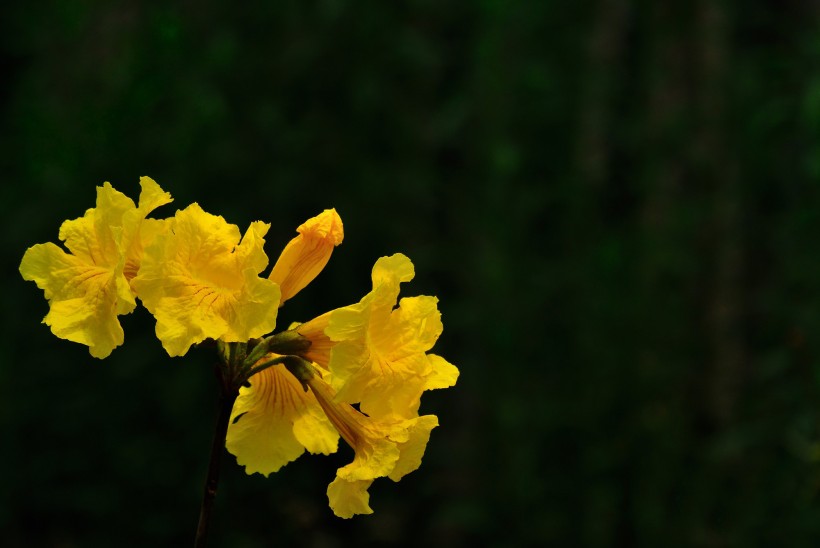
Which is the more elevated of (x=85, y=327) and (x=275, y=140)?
(x=275, y=140)

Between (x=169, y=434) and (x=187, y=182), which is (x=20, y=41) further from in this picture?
(x=169, y=434)

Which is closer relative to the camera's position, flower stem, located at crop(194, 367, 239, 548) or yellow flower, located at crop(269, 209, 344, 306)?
flower stem, located at crop(194, 367, 239, 548)

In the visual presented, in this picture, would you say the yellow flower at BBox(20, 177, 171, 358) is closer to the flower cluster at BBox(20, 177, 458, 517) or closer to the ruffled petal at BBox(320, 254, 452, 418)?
the flower cluster at BBox(20, 177, 458, 517)

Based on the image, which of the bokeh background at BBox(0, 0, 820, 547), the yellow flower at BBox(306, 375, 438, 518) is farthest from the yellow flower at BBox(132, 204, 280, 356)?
the bokeh background at BBox(0, 0, 820, 547)

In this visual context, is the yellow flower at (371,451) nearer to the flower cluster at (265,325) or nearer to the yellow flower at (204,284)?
the flower cluster at (265,325)

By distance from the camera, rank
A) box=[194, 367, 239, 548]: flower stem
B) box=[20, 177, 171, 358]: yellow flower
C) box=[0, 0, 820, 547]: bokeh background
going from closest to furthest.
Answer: box=[194, 367, 239, 548]: flower stem < box=[20, 177, 171, 358]: yellow flower < box=[0, 0, 820, 547]: bokeh background

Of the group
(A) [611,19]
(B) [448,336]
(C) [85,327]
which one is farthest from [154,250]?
(A) [611,19]
